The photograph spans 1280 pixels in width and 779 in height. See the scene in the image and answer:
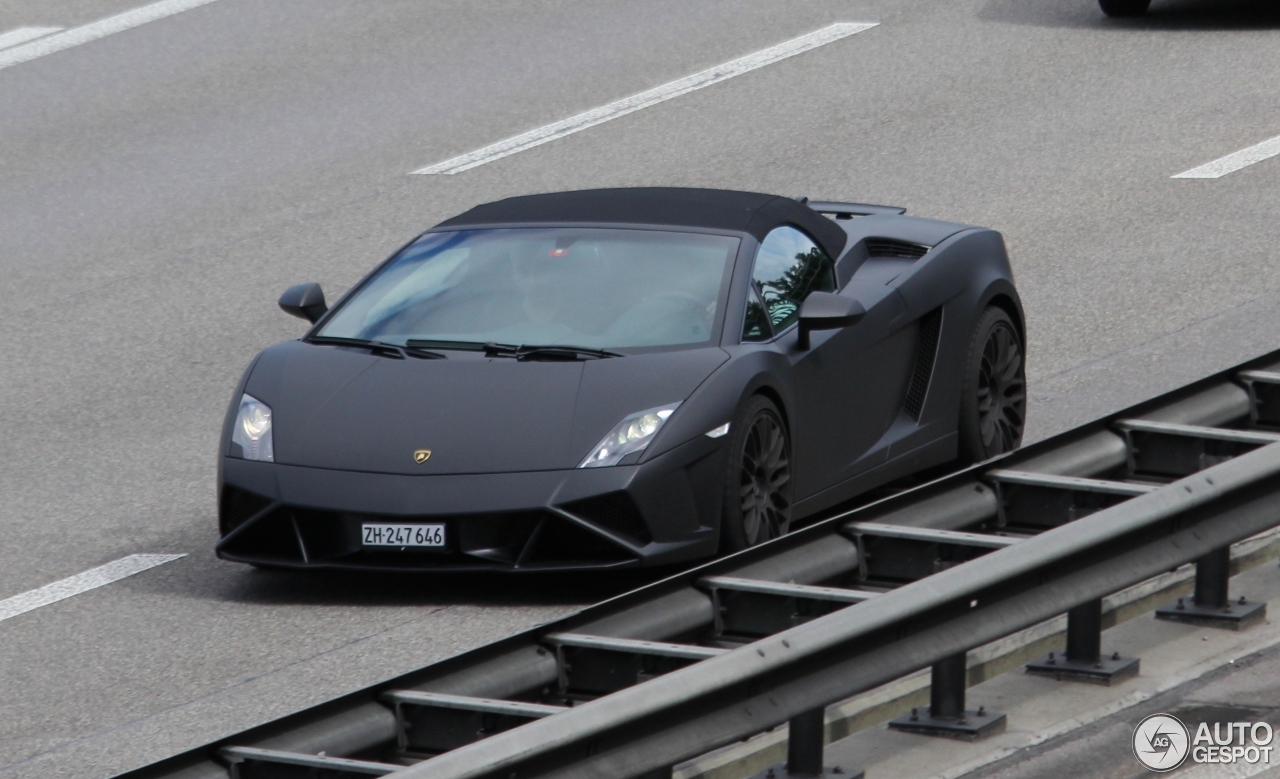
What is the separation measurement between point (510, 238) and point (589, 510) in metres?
1.60

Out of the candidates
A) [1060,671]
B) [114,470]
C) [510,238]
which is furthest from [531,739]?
[114,470]

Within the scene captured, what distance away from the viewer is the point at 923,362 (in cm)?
900

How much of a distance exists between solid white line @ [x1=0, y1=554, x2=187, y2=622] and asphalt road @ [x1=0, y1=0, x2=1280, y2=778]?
2.8 inches

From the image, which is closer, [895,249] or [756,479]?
[756,479]

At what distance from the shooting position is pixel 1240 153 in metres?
15.1

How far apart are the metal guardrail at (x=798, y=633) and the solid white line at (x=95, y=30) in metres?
13.2

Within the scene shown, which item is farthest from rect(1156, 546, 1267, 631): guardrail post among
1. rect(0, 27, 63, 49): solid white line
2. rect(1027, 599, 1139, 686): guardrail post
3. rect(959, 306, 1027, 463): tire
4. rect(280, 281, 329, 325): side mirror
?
rect(0, 27, 63, 49): solid white line

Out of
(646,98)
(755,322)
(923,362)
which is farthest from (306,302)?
(646,98)

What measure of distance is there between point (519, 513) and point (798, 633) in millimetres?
2432

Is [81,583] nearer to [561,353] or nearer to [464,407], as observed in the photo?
[464,407]

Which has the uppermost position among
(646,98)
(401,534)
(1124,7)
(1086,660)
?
(1124,7)

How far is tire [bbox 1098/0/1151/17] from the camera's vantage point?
18922 millimetres

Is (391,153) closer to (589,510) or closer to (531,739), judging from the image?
(589,510)

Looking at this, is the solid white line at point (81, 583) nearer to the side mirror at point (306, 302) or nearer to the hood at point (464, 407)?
the hood at point (464, 407)
